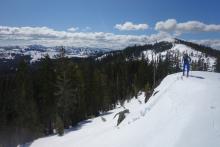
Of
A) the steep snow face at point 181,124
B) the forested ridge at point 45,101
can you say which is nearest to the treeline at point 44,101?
the forested ridge at point 45,101

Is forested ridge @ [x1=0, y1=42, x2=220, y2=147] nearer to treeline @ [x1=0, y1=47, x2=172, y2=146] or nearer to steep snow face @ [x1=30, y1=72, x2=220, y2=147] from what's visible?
treeline @ [x1=0, y1=47, x2=172, y2=146]

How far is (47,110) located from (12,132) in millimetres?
9188

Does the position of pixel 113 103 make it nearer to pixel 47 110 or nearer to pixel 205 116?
pixel 47 110

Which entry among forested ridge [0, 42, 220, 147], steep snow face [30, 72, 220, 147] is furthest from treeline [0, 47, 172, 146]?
steep snow face [30, 72, 220, 147]

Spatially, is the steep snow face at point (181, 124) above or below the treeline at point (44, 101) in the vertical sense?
above

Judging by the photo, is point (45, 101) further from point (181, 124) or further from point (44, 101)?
point (181, 124)

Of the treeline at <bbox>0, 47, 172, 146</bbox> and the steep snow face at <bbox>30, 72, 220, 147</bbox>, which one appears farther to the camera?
the treeline at <bbox>0, 47, 172, 146</bbox>

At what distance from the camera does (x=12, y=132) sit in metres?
48.3

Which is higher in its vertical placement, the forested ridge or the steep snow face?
the steep snow face

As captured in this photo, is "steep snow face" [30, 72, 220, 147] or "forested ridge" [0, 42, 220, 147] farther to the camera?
Answer: "forested ridge" [0, 42, 220, 147]

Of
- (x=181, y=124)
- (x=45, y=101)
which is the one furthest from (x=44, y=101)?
(x=181, y=124)

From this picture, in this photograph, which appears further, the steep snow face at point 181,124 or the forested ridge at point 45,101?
the forested ridge at point 45,101

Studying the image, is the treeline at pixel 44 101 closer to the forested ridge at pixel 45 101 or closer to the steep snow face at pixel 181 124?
the forested ridge at pixel 45 101

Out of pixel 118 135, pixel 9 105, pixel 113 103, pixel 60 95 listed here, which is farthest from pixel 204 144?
pixel 113 103
